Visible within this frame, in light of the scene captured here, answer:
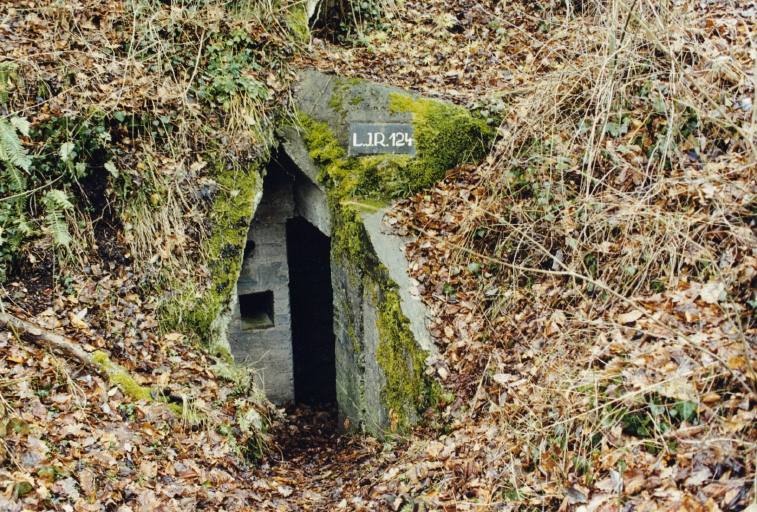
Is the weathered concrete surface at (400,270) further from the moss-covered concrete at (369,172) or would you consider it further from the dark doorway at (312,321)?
the dark doorway at (312,321)

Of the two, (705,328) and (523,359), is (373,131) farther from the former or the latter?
(705,328)

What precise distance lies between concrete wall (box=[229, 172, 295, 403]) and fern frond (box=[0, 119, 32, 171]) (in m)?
2.86

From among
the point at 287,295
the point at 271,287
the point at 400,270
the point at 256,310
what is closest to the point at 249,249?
the point at 271,287

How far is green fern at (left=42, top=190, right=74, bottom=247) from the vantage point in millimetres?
4777

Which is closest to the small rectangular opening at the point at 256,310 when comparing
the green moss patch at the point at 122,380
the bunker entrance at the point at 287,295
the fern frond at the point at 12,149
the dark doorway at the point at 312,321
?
the bunker entrance at the point at 287,295

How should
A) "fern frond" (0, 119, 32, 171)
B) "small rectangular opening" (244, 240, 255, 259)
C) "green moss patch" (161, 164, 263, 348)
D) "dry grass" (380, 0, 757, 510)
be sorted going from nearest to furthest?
"dry grass" (380, 0, 757, 510)
"fern frond" (0, 119, 32, 171)
"green moss patch" (161, 164, 263, 348)
"small rectangular opening" (244, 240, 255, 259)

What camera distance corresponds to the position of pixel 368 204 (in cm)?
570

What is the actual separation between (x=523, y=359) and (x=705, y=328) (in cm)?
126

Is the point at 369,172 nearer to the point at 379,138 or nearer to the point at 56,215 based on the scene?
the point at 379,138

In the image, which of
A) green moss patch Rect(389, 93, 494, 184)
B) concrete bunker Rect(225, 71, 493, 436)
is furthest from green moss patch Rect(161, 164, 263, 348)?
green moss patch Rect(389, 93, 494, 184)

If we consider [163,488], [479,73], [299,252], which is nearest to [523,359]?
[163,488]

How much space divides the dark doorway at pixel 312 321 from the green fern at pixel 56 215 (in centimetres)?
373

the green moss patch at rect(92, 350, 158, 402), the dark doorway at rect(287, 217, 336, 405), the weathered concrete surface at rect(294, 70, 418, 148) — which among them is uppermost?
the weathered concrete surface at rect(294, 70, 418, 148)

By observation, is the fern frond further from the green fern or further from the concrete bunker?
the concrete bunker
